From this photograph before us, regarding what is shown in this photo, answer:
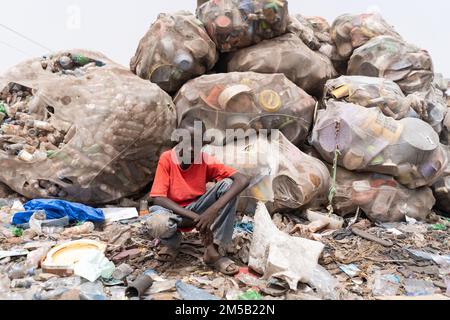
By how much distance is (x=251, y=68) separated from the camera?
4148 mm

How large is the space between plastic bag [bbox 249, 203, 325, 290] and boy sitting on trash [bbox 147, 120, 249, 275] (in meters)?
0.17

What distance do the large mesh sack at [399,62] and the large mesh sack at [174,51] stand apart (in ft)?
5.96

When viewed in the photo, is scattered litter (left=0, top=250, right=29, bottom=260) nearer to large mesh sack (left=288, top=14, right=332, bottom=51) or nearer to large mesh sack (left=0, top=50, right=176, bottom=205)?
large mesh sack (left=0, top=50, right=176, bottom=205)

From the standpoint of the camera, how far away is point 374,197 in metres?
3.65

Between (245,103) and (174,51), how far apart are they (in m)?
0.90

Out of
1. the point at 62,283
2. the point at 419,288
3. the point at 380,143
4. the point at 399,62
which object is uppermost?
the point at 399,62

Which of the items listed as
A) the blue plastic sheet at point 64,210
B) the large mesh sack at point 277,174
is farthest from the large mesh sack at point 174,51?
the blue plastic sheet at point 64,210

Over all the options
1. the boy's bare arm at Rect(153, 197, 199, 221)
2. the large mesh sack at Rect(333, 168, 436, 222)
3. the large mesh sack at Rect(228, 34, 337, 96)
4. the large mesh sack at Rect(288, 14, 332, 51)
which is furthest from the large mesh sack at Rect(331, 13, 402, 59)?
the boy's bare arm at Rect(153, 197, 199, 221)

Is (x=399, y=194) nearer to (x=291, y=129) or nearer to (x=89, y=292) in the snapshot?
(x=291, y=129)

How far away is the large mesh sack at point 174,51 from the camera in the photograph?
393 centimetres

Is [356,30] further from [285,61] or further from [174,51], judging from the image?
[174,51]

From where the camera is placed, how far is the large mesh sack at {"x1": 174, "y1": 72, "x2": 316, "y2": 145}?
12.3 feet

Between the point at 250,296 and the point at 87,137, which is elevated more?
the point at 87,137

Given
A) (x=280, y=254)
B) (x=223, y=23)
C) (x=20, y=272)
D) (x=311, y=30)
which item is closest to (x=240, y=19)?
(x=223, y=23)
